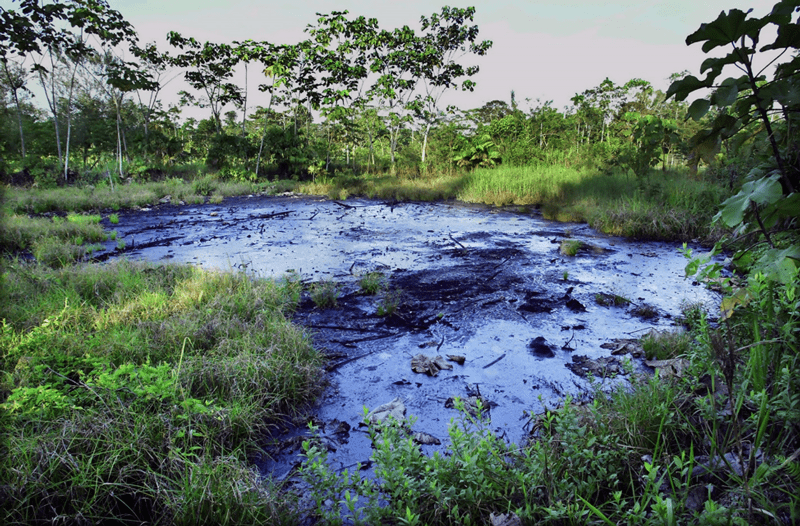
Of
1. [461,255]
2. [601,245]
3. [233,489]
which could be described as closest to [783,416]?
[233,489]

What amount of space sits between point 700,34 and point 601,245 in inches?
234

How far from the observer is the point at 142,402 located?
78.7 inches

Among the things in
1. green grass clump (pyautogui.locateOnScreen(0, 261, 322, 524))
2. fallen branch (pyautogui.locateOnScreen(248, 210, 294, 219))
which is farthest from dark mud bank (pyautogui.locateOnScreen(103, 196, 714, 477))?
fallen branch (pyautogui.locateOnScreen(248, 210, 294, 219))

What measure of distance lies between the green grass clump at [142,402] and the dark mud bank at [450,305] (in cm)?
35

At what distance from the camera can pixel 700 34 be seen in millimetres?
1307

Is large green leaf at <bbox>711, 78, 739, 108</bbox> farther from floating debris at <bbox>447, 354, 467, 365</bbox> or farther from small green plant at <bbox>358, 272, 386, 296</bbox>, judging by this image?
small green plant at <bbox>358, 272, 386, 296</bbox>

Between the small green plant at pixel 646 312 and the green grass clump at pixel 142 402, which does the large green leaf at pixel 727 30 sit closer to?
the green grass clump at pixel 142 402

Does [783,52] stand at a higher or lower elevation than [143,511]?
higher

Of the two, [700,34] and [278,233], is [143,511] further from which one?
[278,233]

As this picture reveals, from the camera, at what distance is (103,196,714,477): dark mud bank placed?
259cm

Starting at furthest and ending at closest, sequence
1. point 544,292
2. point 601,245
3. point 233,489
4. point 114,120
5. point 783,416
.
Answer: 1. point 114,120
2. point 601,245
3. point 544,292
4. point 233,489
5. point 783,416

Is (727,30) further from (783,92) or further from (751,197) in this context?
(751,197)

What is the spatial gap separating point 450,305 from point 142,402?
114 inches

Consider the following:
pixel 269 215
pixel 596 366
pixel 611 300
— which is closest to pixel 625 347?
pixel 596 366
